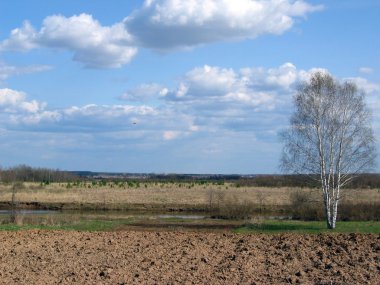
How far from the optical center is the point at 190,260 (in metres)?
15.3

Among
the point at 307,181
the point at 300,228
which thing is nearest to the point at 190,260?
the point at 300,228

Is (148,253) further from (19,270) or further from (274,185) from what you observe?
(274,185)

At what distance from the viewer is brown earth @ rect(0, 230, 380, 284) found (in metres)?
12.9

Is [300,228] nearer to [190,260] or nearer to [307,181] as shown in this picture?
[307,181]

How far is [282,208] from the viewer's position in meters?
50.2

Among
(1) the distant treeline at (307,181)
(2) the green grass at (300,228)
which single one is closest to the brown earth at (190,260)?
(2) the green grass at (300,228)

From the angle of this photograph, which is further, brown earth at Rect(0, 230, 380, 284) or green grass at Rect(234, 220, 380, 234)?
green grass at Rect(234, 220, 380, 234)

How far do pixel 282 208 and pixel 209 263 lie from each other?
119 ft

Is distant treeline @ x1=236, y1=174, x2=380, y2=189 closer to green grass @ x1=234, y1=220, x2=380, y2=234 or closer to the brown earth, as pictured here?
green grass @ x1=234, y1=220, x2=380, y2=234

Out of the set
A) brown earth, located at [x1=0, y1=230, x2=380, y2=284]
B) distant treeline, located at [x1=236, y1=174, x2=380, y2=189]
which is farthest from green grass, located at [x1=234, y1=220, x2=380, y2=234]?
brown earth, located at [x1=0, y1=230, x2=380, y2=284]

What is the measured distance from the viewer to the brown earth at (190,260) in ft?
42.2

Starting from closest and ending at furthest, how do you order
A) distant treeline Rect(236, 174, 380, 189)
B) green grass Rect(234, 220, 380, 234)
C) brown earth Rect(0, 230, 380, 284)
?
brown earth Rect(0, 230, 380, 284) < green grass Rect(234, 220, 380, 234) < distant treeline Rect(236, 174, 380, 189)

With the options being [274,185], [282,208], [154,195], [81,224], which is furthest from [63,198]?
[274,185]

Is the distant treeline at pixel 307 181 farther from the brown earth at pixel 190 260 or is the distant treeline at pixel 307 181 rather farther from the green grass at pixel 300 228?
the brown earth at pixel 190 260
